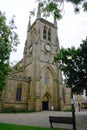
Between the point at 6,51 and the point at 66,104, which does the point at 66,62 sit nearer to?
the point at 6,51

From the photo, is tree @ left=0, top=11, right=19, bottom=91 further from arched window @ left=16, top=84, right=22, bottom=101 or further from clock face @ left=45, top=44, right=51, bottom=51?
clock face @ left=45, top=44, right=51, bottom=51

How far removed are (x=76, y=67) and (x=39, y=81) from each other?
17.8 m

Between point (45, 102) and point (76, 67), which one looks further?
point (45, 102)

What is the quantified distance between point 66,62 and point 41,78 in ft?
61.7

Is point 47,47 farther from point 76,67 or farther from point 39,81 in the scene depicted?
point 76,67

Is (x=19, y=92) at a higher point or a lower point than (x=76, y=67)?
lower

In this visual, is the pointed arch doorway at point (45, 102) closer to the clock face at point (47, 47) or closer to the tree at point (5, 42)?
the clock face at point (47, 47)

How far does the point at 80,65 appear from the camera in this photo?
60.8 feet

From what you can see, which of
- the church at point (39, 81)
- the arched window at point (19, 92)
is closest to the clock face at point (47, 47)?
the church at point (39, 81)

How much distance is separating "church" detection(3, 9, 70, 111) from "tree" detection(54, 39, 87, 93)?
1567cm

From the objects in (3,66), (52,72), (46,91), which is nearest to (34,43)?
(52,72)

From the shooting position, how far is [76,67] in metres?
19.1

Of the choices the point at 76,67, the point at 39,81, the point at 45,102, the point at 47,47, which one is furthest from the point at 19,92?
the point at 76,67

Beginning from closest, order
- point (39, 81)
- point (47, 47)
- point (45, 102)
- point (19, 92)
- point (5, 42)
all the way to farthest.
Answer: point (5, 42), point (19, 92), point (39, 81), point (45, 102), point (47, 47)
